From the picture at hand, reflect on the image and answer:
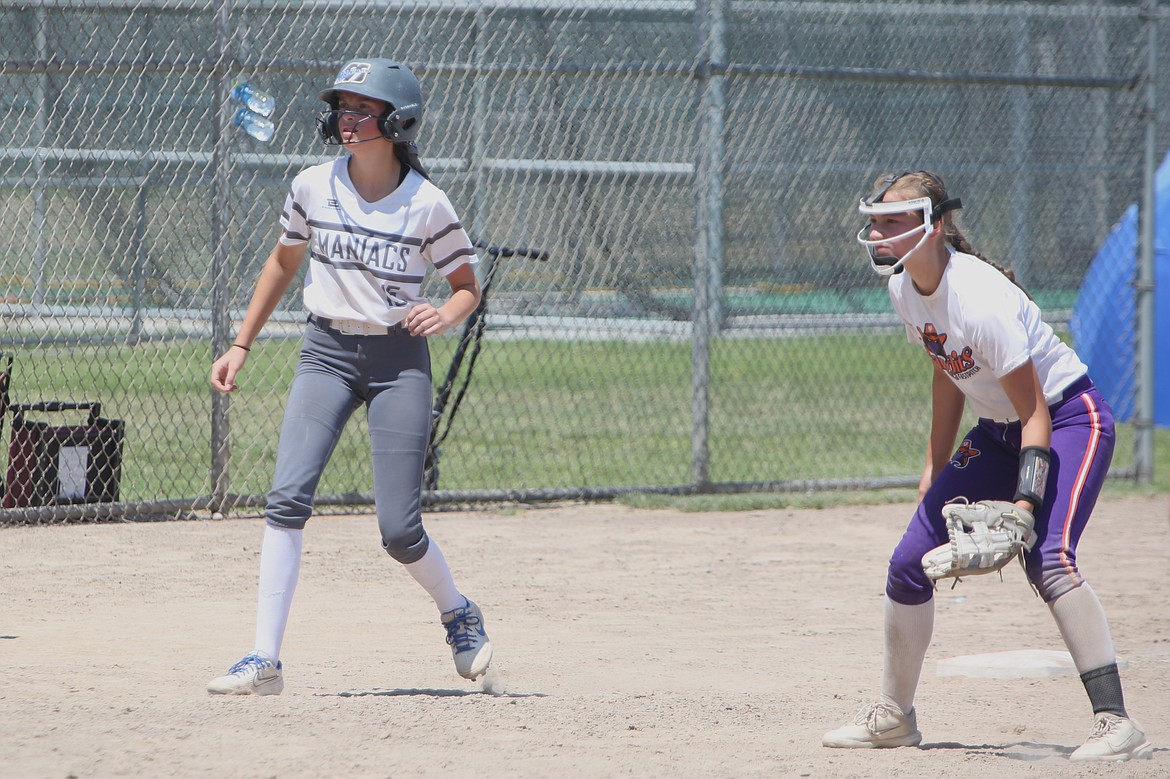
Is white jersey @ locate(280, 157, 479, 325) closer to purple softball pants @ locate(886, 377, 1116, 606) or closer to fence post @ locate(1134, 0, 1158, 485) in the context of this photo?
purple softball pants @ locate(886, 377, 1116, 606)

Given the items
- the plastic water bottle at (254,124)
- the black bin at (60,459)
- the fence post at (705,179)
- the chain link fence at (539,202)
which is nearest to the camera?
the black bin at (60,459)

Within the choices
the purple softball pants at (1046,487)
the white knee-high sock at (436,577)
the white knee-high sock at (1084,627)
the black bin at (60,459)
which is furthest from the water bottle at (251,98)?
the white knee-high sock at (1084,627)

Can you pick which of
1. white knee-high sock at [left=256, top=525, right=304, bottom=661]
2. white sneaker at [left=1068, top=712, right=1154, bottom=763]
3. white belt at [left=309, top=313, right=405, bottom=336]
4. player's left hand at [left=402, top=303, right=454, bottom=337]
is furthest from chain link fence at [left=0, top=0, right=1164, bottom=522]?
white sneaker at [left=1068, top=712, right=1154, bottom=763]

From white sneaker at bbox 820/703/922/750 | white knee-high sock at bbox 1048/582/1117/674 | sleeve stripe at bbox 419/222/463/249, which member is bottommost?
white sneaker at bbox 820/703/922/750

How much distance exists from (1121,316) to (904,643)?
7.50 metres

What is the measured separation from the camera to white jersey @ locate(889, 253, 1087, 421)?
12.7ft

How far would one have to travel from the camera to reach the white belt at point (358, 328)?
451 centimetres

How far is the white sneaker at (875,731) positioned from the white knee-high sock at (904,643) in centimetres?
3

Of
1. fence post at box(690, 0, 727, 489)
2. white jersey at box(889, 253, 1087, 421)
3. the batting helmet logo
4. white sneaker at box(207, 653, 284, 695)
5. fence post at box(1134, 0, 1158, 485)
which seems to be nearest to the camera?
white jersey at box(889, 253, 1087, 421)

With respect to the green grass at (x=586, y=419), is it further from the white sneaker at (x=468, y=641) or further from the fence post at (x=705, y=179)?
the white sneaker at (x=468, y=641)

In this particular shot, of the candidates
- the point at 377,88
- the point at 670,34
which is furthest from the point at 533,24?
the point at 377,88

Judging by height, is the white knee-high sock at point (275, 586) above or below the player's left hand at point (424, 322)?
below

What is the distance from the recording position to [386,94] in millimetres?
4465

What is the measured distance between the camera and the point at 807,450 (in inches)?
408
